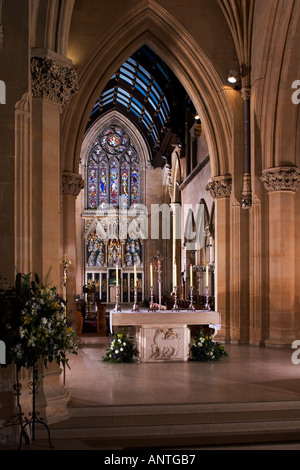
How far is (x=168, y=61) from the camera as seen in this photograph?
53.7 ft

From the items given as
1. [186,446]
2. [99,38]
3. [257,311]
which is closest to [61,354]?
[186,446]

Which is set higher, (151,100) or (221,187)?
(151,100)

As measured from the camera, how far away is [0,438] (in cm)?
659

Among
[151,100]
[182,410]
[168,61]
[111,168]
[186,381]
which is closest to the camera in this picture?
[182,410]

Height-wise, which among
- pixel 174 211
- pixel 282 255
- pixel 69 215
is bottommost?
pixel 282 255

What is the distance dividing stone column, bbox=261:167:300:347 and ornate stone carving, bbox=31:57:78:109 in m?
7.29

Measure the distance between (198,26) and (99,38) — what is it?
110 inches

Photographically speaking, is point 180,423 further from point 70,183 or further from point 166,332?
point 70,183

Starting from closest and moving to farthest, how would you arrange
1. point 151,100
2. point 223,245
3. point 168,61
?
point 223,245
point 168,61
point 151,100

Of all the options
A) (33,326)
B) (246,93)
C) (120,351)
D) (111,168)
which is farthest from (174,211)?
(33,326)

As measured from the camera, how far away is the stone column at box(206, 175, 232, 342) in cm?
1580

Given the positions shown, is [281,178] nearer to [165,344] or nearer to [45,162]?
[165,344]

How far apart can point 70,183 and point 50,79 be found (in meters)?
7.85

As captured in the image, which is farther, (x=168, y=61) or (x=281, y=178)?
(x=168, y=61)
